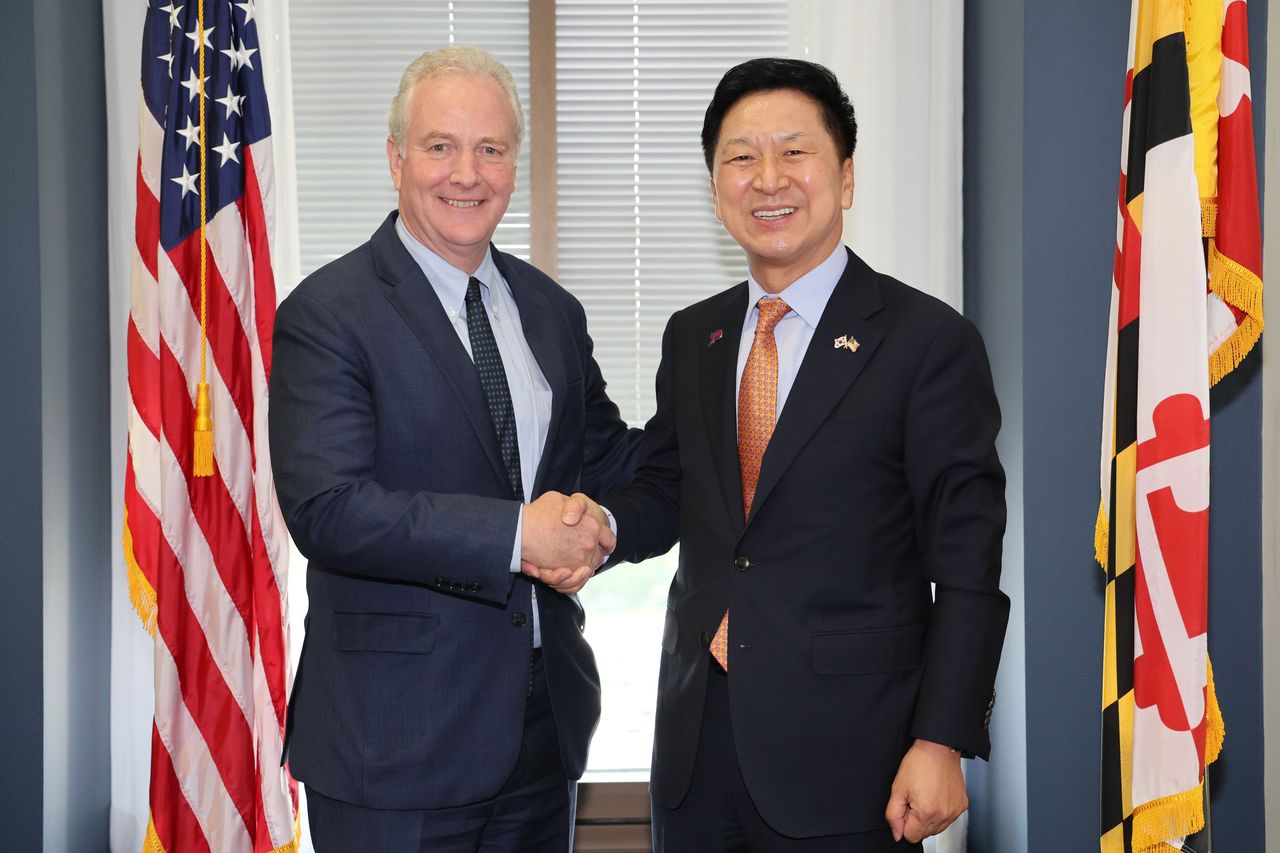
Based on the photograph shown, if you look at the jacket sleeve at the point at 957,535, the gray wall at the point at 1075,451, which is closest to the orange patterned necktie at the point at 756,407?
the jacket sleeve at the point at 957,535

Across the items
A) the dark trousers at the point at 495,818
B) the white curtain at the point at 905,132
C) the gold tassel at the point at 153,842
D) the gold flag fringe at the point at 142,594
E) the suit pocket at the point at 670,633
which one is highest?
the white curtain at the point at 905,132

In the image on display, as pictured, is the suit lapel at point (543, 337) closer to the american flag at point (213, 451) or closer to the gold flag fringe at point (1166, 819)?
the american flag at point (213, 451)

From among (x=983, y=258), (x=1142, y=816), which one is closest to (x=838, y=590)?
(x=1142, y=816)

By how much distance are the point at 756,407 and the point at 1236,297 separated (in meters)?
1.03

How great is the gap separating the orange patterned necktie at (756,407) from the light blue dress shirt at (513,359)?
15.2 inches

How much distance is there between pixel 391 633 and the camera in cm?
181

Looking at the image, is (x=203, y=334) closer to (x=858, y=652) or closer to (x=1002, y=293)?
(x=858, y=652)

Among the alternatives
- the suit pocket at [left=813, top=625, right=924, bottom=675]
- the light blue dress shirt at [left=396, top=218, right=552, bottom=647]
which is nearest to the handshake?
the light blue dress shirt at [left=396, top=218, right=552, bottom=647]

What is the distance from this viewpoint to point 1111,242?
259cm

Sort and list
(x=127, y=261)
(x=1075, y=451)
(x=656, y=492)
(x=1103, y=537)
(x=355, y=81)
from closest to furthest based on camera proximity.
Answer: (x=656, y=492), (x=1103, y=537), (x=1075, y=451), (x=127, y=261), (x=355, y=81)

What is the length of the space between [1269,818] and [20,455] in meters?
3.27

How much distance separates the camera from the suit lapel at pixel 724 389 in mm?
1767

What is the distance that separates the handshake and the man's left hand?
2.04 ft

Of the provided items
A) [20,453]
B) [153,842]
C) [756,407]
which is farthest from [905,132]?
[153,842]
